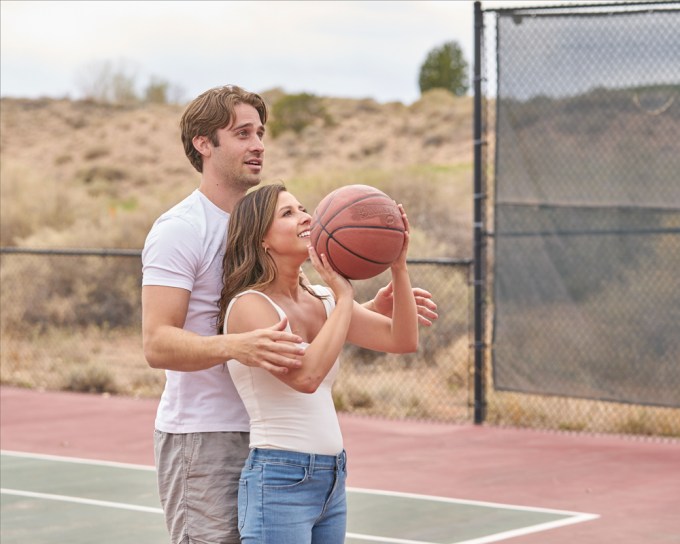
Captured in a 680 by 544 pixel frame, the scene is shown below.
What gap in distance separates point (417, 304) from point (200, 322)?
78cm

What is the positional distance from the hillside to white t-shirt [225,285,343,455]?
61.7ft

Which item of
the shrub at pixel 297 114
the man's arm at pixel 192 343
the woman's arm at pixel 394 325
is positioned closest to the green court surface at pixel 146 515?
the woman's arm at pixel 394 325

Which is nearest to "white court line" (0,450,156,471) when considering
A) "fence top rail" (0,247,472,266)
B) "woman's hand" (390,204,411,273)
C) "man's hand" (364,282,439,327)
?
"fence top rail" (0,247,472,266)

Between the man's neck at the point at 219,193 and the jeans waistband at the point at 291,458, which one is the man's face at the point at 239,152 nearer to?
the man's neck at the point at 219,193

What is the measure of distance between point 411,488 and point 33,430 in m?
4.16

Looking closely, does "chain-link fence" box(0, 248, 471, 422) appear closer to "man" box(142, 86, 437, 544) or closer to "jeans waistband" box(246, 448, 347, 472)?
"man" box(142, 86, 437, 544)

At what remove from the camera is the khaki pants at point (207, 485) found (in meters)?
4.11

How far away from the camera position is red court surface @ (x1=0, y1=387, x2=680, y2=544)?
8094 millimetres

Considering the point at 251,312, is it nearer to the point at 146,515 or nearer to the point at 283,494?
the point at 283,494

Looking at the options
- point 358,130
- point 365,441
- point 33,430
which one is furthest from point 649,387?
point 358,130

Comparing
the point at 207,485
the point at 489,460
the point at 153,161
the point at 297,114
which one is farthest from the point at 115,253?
the point at 153,161

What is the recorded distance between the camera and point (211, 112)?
4.25 m

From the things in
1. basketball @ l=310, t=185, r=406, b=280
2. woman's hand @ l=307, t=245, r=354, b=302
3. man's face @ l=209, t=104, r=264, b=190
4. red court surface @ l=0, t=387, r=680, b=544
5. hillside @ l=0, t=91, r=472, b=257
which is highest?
hillside @ l=0, t=91, r=472, b=257

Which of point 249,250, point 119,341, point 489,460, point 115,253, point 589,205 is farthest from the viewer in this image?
point 119,341
